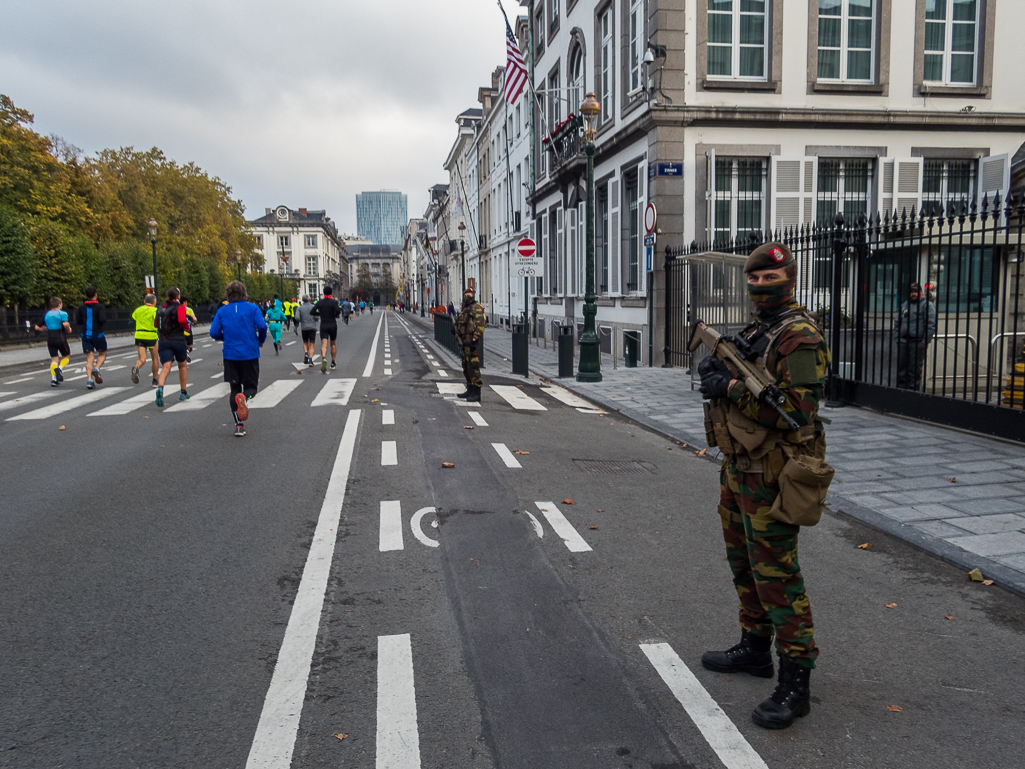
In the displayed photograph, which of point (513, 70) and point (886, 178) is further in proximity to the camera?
point (513, 70)

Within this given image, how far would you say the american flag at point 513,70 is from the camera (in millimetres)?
23078

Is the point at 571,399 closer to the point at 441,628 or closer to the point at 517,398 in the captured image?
the point at 517,398

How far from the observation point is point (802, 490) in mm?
2977

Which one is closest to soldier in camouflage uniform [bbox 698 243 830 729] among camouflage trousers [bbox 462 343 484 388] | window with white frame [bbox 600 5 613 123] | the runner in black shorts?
camouflage trousers [bbox 462 343 484 388]

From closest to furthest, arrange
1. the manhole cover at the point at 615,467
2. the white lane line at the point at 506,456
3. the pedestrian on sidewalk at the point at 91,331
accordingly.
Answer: the manhole cover at the point at 615,467 → the white lane line at the point at 506,456 → the pedestrian on sidewalk at the point at 91,331

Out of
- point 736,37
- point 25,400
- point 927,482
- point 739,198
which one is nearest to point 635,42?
point 736,37

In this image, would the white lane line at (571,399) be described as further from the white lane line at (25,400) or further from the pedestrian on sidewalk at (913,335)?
the white lane line at (25,400)

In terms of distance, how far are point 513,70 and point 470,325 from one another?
13.5m

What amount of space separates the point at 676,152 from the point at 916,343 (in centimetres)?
994

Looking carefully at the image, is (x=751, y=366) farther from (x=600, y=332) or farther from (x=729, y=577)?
(x=600, y=332)

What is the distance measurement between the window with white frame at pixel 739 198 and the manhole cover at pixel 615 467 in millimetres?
12285

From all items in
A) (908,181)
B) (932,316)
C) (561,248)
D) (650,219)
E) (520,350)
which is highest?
(908,181)

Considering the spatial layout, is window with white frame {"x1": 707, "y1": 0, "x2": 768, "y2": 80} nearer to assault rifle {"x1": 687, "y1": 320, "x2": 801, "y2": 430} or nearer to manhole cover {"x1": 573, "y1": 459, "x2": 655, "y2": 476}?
manhole cover {"x1": 573, "y1": 459, "x2": 655, "y2": 476}

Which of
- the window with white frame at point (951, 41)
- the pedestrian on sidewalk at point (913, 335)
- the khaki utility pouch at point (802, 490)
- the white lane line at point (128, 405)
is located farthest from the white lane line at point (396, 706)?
the window with white frame at point (951, 41)
